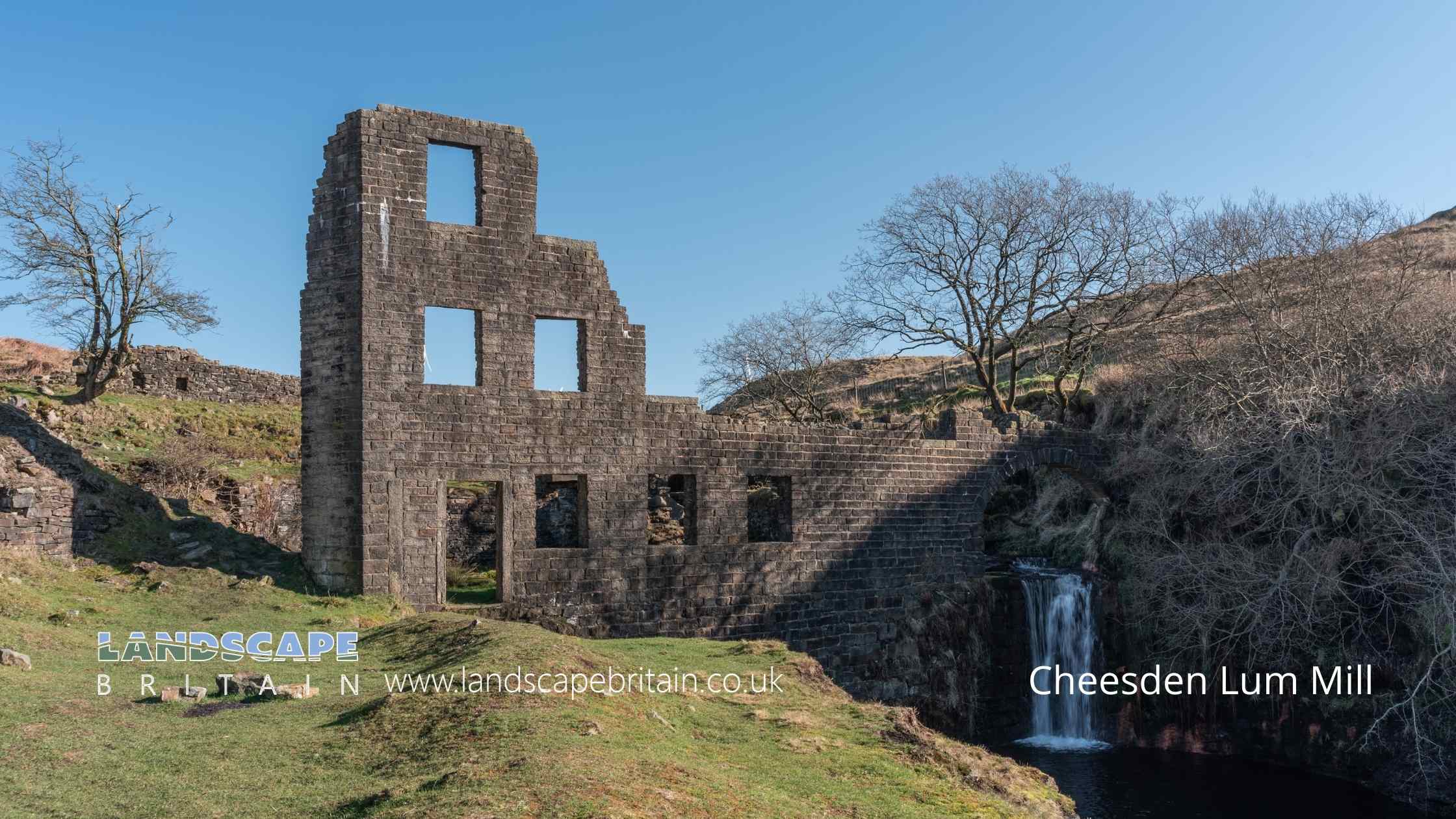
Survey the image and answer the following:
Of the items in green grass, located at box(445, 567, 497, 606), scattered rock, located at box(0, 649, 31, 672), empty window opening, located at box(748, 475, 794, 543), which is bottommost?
green grass, located at box(445, 567, 497, 606)

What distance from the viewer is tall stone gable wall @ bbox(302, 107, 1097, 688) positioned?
15508 millimetres

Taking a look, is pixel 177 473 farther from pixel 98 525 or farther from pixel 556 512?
pixel 556 512

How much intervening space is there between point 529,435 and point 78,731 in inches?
340

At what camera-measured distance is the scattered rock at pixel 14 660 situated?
33.0 ft

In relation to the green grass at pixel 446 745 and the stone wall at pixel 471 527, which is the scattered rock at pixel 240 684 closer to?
the green grass at pixel 446 745

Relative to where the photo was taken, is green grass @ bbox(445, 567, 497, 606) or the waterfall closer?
green grass @ bbox(445, 567, 497, 606)

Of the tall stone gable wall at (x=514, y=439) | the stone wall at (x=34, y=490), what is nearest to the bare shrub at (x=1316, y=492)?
the tall stone gable wall at (x=514, y=439)

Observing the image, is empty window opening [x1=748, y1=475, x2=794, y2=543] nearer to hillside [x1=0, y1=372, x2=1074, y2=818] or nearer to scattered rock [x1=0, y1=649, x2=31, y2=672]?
hillside [x1=0, y1=372, x2=1074, y2=818]

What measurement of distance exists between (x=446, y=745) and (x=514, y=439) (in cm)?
887

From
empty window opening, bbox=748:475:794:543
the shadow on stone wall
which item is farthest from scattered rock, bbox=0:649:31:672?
empty window opening, bbox=748:475:794:543

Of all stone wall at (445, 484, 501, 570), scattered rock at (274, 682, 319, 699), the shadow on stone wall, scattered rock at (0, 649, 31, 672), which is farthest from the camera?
stone wall at (445, 484, 501, 570)

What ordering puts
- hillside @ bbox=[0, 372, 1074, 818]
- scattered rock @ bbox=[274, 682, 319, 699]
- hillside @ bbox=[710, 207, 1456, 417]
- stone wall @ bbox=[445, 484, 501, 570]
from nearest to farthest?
hillside @ bbox=[0, 372, 1074, 818] → scattered rock @ bbox=[274, 682, 319, 699] → stone wall @ bbox=[445, 484, 501, 570] → hillside @ bbox=[710, 207, 1456, 417]

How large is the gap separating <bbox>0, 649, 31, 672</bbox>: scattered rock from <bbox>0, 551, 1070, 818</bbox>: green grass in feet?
0.74

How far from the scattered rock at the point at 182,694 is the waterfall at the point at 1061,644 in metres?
14.5
